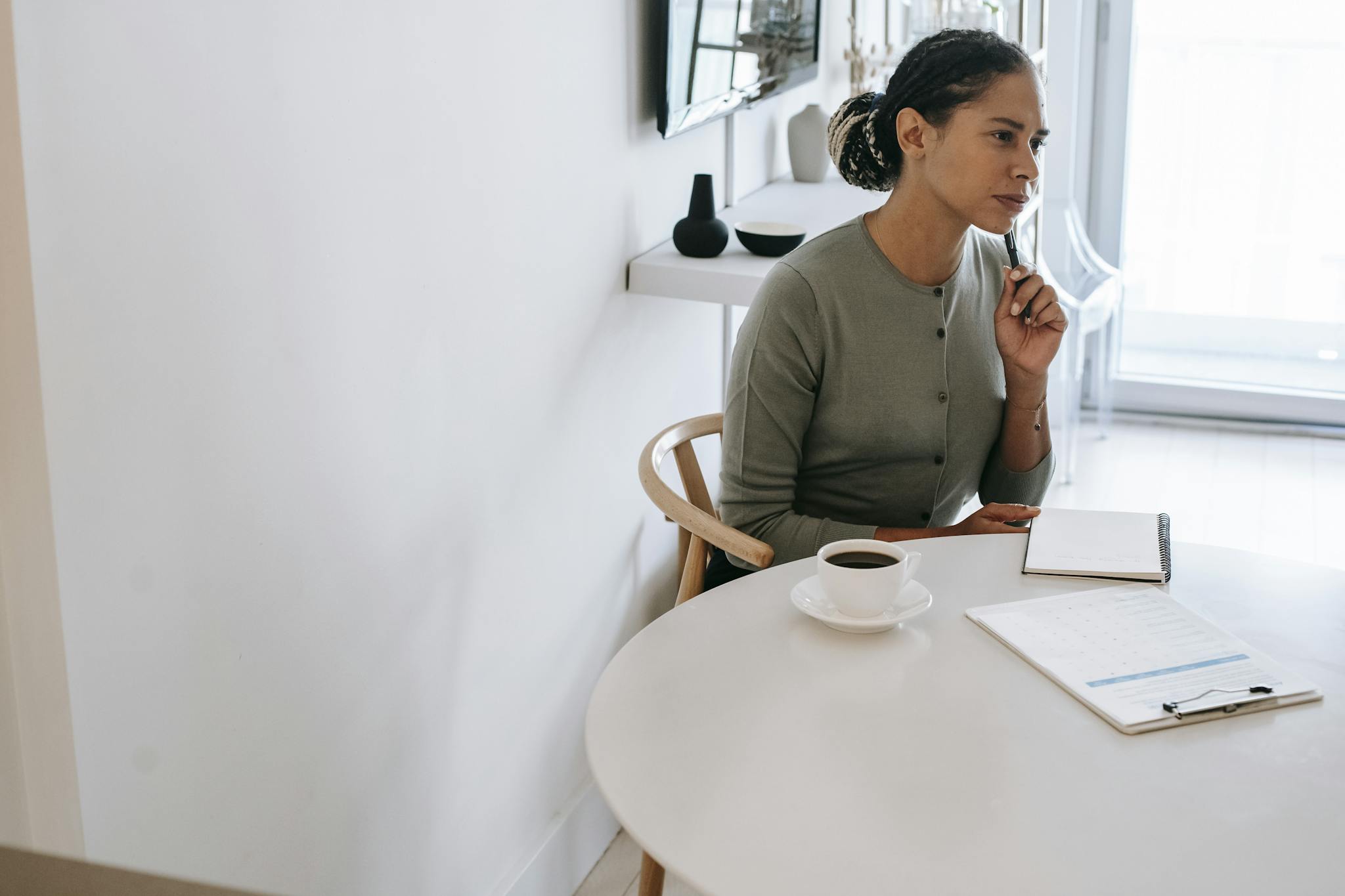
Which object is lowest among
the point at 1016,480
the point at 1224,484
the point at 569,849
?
the point at 569,849

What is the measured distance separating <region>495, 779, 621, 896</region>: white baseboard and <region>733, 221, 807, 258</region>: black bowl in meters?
0.97

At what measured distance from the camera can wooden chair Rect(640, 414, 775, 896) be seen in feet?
5.14

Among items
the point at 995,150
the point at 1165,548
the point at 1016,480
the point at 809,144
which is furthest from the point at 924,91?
the point at 809,144

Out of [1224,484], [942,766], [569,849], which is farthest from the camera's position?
[1224,484]

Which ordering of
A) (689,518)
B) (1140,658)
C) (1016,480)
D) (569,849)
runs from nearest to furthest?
(1140,658), (689,518), (1016,480), (569,849)

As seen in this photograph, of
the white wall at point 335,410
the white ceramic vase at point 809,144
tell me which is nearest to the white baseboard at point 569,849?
the white wall at point 335,410

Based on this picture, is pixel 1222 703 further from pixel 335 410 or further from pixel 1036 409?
pixel 335 410

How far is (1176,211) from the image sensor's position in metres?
4.17

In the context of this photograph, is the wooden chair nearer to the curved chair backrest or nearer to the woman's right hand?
the curved chair backrest

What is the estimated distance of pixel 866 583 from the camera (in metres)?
1.23

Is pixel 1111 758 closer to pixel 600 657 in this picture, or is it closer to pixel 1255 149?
pixel 600 657

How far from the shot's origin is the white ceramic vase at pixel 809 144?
113 inches

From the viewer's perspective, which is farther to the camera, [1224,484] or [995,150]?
[1224,484]

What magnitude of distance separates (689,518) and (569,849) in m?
0.84
